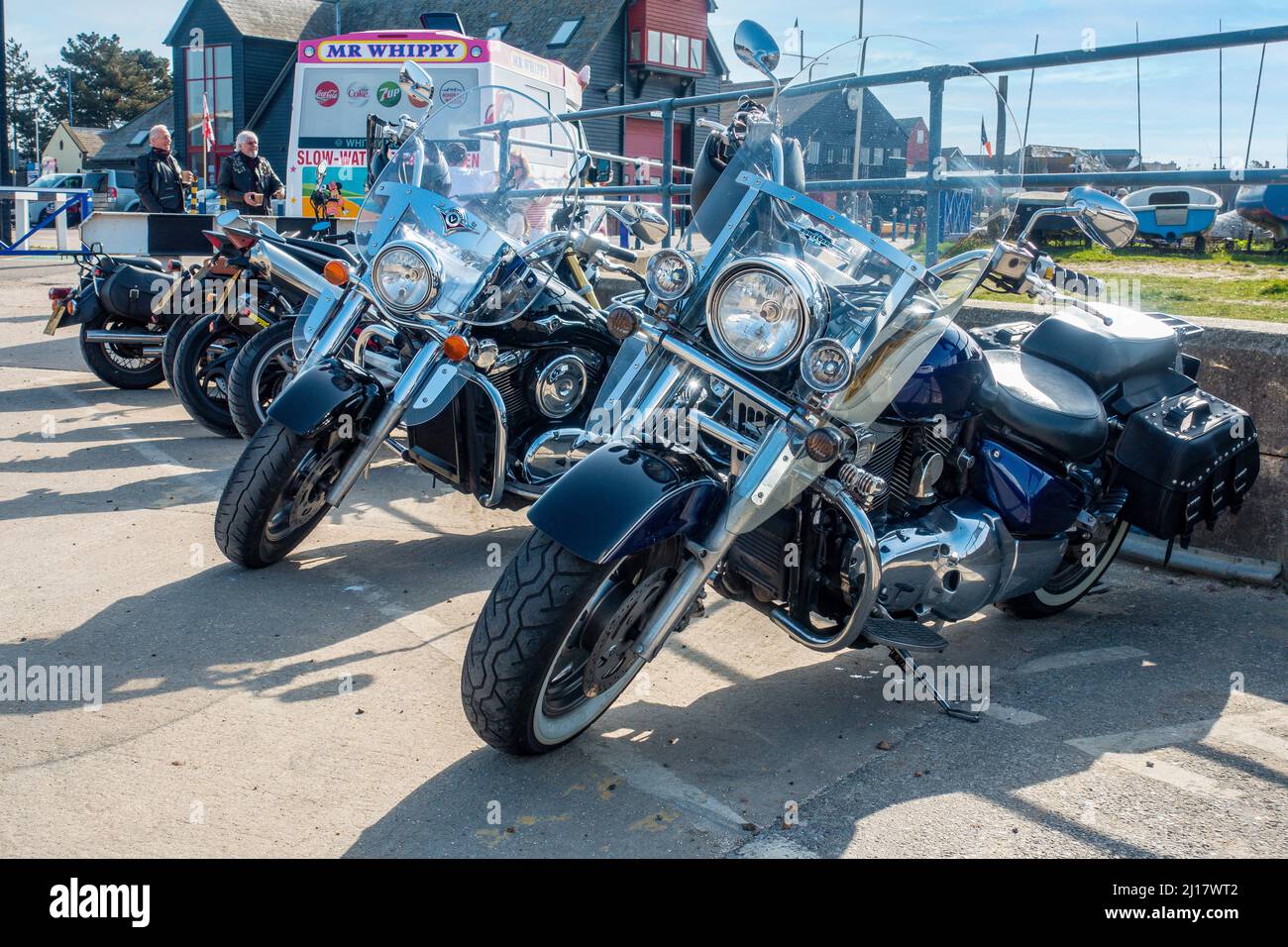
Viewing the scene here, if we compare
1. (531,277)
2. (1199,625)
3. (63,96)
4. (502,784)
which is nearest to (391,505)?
(531,277)

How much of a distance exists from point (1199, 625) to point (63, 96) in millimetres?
85768

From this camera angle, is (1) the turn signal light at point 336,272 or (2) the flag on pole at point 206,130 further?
(2) the flag on pole at point 206,130

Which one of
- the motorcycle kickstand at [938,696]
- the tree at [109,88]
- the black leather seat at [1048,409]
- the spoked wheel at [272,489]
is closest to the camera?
the motorcycle kickstand at [938,696]

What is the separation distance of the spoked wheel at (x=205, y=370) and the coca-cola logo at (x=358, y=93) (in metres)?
7.95

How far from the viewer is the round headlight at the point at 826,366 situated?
2.88 metres

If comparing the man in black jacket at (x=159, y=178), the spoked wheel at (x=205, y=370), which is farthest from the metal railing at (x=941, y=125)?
the man in black jacket at (x=159, y=178)

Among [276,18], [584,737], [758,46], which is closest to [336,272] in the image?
[758,46]

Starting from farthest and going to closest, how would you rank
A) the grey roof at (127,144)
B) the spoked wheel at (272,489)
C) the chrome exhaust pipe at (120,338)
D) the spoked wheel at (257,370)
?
the grey roof at (127,144) → the chrome exhaust pipe at (120,338) → the spoked wheel at (257,370) → the spoked wheel at (272,489)

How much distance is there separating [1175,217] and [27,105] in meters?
84.0

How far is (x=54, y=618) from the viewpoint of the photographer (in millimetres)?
→ 4176

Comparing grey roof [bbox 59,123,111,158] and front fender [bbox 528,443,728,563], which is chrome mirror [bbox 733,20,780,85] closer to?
front fender [bbox 528,443,728,563]

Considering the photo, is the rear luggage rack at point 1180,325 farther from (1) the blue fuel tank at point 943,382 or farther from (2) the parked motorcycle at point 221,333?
(2) the parked motorcycle at point 221,333

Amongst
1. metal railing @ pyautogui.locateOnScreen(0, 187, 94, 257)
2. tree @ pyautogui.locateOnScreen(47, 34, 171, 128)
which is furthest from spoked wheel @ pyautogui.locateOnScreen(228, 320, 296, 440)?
tree @ pyautogui.locateOnScreen(47, 34, 171, 128)

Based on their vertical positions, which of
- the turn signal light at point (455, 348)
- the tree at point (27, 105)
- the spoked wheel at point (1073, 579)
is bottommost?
the spoked wheel at point (1073, 579)
